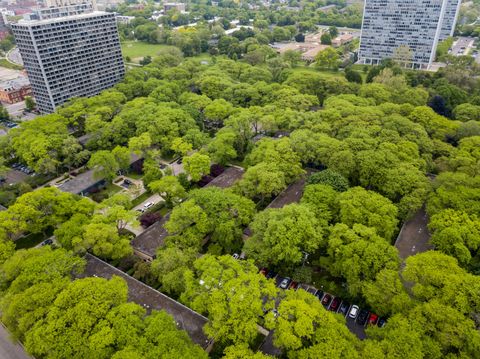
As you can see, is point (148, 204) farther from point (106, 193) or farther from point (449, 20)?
point (449, 20)

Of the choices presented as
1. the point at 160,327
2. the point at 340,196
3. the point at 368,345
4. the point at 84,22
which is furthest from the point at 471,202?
the point at 84,22

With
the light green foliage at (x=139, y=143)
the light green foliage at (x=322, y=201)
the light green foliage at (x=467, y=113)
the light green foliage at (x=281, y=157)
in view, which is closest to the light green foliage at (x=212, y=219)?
the light green foliage at (x=322, y=201)

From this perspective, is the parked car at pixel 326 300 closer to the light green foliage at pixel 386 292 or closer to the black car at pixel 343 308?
the black car at pixel 343 308

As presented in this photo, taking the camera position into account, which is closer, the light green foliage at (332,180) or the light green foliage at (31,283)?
the light green foliage at (31,283)

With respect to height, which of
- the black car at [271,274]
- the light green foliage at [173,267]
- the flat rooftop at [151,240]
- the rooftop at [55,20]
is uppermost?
the rooftop at [55,20]

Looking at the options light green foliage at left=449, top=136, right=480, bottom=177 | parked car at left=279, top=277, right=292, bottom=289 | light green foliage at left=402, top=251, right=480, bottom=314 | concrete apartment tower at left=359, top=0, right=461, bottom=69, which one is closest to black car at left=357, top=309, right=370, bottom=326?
light green foliage at left=402, top=251, right=480, bottom=314

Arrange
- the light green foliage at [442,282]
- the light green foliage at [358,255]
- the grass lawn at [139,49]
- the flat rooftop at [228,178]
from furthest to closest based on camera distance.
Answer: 1. the grass lawn at [139,49]
2. the flat rooftop at [228,178]
3. the light green foliage at [358,255]
4. the light green foliage at [442,282]

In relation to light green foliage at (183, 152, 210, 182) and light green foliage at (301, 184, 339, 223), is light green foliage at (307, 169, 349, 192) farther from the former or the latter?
light green foliage at (183, 152, 210, 182)

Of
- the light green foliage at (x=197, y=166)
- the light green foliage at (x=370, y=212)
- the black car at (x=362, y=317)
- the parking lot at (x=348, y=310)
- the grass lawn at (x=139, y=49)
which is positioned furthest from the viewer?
the grass lawn at (x=139, y=49)
